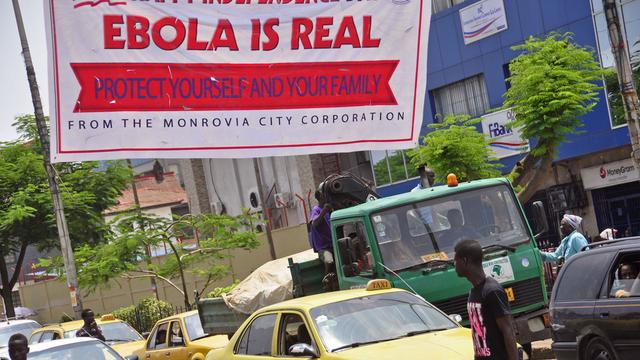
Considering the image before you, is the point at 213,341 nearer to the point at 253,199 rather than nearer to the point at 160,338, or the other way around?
the point at 160,338

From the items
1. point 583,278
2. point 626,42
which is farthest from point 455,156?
point 583,278

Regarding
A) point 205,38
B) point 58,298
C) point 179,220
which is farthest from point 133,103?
point 58,298

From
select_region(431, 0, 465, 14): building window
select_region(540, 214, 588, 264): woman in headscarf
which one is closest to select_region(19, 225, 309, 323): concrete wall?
select_region(431, 0, 465, 14): building window

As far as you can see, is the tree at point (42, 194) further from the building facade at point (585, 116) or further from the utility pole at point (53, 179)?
the building facade at point (585, 116)

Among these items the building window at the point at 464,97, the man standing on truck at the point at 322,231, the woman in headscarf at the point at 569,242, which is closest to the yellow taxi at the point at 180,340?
the man standing on truck at the point at 322,231

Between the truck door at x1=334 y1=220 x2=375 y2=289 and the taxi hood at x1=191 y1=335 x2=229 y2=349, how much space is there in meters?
4.31

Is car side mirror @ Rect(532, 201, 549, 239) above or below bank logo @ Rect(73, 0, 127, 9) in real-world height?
below

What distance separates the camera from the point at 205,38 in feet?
28.2

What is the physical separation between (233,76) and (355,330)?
2455 mm

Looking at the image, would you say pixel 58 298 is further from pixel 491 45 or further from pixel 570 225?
pixel 570 225

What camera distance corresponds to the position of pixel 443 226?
39.5ft

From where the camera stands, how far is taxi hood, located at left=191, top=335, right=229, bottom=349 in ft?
52.8

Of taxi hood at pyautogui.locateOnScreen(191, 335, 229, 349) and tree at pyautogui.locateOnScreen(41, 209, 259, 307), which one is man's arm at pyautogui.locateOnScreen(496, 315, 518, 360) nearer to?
taxi hood at pyautogui.locateOnScreen(191, 335, 229, 349)

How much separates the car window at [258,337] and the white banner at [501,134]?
21594 mm
